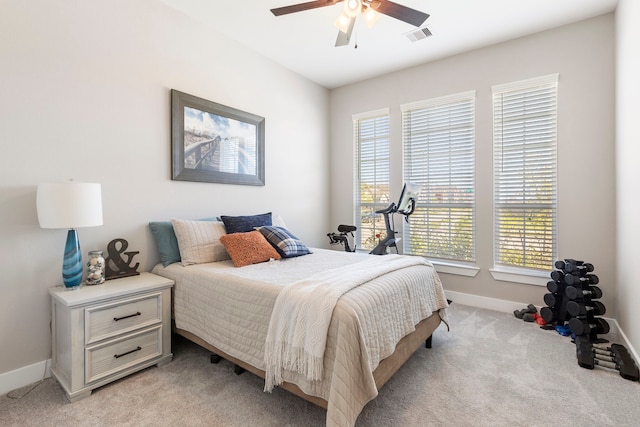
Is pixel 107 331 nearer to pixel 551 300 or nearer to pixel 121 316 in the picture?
pixel 121 316

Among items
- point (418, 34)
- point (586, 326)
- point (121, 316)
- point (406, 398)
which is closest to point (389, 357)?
point (406, 398)

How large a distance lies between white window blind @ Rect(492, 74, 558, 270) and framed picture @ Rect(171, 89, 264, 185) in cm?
282

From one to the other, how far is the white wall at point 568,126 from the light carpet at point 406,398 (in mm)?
1158

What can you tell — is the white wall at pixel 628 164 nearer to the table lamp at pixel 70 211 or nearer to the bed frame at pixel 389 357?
the bed frame at pixel 389 357

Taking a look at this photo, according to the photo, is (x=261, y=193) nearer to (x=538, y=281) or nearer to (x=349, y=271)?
(x=349, y=271)

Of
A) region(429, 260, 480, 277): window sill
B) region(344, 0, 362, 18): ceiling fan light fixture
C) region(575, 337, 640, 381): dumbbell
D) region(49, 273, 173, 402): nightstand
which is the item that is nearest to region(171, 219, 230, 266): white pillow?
region(49, 273, 173, 402): nightstand

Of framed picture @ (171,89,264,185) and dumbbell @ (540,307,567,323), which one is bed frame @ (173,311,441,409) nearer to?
dumbbell @ (540,307,567,323)

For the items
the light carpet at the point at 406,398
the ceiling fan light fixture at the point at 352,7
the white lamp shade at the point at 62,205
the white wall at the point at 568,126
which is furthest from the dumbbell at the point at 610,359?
the white lamp shade at the point at 62,205

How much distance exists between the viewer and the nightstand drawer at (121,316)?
6.04 feet

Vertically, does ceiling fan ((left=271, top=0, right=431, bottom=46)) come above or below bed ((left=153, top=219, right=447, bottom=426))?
above

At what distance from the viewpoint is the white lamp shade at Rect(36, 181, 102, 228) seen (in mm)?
1820

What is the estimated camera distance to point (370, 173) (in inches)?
173

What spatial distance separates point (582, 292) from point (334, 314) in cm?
244

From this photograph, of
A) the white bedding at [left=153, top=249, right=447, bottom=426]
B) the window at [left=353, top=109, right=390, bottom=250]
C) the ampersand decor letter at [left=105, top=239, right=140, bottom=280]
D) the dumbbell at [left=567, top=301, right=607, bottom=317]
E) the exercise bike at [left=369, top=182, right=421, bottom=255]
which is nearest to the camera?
the white bedding at [left=153, top=249, right=447, bottom=426]
